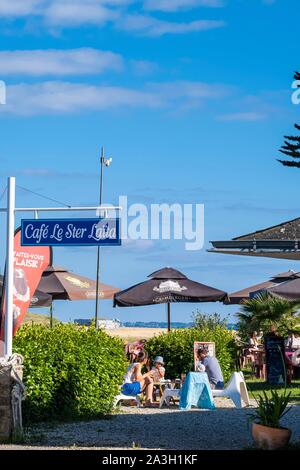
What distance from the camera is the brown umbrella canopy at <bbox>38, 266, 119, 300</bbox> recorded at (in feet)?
95.0

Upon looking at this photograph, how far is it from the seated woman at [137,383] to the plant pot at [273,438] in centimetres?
697

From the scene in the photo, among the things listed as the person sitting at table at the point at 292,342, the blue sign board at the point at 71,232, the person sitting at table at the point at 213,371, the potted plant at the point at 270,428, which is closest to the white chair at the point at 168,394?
the person sitting at table at the point at 213,371

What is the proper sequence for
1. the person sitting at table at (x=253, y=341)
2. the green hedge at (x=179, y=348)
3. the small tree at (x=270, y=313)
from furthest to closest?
the person sitting at table at (x=253, y=341) < the small tree at (x=270, y=313) < the green hedge at (x=179, y=348)

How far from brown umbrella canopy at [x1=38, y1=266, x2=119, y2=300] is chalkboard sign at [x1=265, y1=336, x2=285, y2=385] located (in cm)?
707

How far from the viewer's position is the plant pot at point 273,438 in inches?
508

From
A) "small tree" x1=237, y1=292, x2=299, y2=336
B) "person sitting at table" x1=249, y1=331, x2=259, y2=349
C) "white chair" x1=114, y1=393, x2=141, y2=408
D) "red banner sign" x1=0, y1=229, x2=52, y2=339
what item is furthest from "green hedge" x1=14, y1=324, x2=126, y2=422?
"person sitting at table" x1=249, y1=331, x2=259, y2=349

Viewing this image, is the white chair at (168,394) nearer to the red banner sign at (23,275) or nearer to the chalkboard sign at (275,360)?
the chalkboard sign at (275,360)

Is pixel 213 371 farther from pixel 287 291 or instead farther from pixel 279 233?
pixel 279 233

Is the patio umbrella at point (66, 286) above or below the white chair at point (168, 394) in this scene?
above

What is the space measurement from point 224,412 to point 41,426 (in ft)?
13.8

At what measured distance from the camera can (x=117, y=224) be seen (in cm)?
1581

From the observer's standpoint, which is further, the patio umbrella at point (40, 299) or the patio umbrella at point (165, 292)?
the patio umbrella at point (165, 292)

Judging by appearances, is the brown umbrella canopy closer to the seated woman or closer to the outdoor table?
the seated woman
